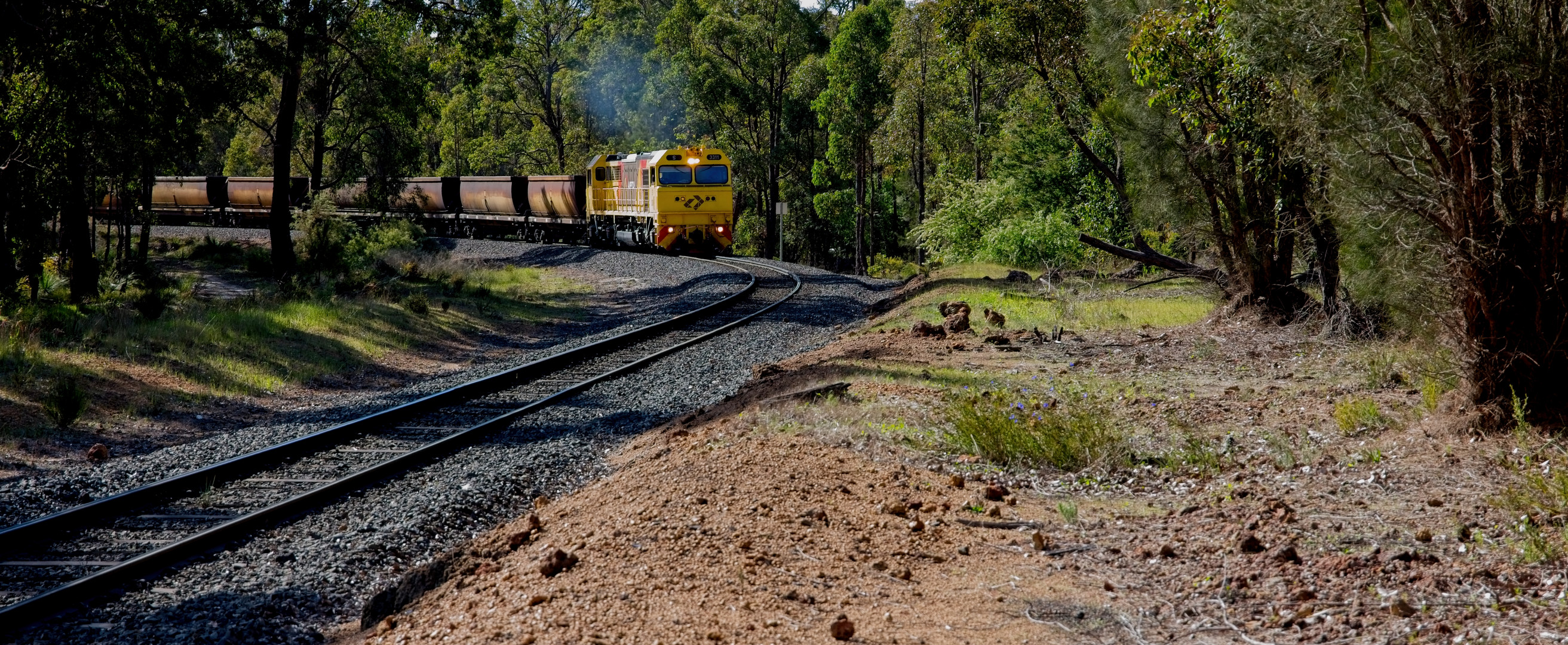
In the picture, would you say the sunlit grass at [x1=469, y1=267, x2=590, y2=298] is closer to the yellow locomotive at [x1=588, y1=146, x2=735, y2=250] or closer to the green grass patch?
the yellow locomotive at [x1=588, y1=146, x2=735, y2=250]

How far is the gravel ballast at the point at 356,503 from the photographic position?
17.6 ft

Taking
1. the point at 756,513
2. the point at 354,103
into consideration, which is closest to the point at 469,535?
the point at 756,513

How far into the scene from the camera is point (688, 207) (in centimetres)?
3272

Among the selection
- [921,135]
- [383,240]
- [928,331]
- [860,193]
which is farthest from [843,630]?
[860,193]

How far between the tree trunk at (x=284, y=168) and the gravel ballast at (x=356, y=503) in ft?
30.2

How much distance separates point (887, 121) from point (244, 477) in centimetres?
3215

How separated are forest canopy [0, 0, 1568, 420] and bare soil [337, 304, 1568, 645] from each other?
1.26m

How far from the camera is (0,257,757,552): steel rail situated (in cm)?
673

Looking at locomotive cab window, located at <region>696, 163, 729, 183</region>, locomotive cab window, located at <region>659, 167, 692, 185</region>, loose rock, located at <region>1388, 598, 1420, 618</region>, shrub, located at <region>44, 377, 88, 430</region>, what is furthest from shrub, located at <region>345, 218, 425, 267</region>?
loose rock, located at <region>1388, 598, 1420, 618</region>

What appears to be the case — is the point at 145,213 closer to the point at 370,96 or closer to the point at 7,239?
the point at 370,96

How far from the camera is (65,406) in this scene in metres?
10.1

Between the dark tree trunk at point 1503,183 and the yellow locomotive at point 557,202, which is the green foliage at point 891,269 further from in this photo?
the dark tree trunk at point 1503,183

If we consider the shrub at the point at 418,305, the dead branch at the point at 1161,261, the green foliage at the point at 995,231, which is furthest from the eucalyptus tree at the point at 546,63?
the dead branch at the point at 1161,261

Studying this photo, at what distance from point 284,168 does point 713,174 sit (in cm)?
1273
